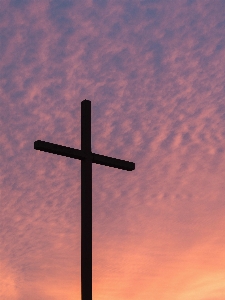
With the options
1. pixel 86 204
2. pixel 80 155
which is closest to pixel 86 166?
pixel 80 155

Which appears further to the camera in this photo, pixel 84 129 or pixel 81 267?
pixel 84 129

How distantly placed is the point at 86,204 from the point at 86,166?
86 cm

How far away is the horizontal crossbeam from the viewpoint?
39.0ft

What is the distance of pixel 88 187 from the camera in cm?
1195

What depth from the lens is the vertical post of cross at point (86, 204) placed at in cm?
1123

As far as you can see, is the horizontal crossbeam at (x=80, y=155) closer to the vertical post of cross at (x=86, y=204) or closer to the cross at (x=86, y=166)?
the cross at (x=86, y=166)

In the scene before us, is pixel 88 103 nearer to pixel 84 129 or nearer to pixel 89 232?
pixel 84 129

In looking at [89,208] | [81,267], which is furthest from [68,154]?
[81,267]

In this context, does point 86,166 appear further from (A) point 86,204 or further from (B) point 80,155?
(A) point 86,204

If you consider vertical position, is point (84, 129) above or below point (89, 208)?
above

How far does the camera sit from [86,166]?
40.1ft

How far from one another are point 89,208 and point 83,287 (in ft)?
4.98

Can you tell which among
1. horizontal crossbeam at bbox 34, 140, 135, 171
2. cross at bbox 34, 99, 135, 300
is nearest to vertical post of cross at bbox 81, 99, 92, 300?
cross at bbox 34, 99, 135, 300

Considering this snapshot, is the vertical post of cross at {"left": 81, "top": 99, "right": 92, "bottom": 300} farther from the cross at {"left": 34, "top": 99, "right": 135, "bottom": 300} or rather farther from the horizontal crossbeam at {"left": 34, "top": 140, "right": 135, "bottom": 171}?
the horizontal crossbeam at {"left": 34, "top": 140, "right": 135, "bottom": 171}
